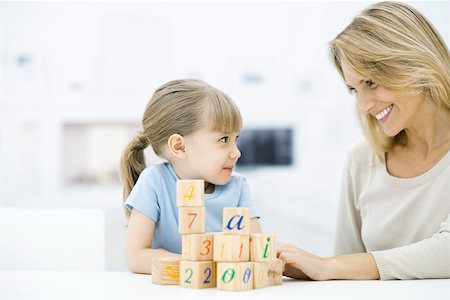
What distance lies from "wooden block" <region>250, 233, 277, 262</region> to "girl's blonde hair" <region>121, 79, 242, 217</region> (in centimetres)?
44

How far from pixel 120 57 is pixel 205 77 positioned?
62 centimetres

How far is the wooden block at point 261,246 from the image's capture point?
119cm

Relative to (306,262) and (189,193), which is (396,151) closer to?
(306,262)

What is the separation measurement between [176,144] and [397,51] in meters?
0.59

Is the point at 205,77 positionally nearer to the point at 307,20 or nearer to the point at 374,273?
the point at 307,20

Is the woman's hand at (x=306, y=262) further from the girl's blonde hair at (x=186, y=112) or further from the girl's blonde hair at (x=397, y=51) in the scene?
the girl's blonde hair at (x=397, y=51)

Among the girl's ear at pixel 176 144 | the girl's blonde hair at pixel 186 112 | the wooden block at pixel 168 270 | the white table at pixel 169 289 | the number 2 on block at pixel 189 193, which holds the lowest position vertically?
the white table at pixel 169 289

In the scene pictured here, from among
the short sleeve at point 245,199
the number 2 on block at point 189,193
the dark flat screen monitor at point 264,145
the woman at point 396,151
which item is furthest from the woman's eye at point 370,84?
the dark flat screen monitor at point 264,145

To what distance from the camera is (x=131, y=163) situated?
5.53 ft

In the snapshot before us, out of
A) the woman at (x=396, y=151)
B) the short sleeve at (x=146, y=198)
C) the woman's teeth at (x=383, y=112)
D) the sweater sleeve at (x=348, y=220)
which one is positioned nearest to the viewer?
the woman at (x=396, y=151)

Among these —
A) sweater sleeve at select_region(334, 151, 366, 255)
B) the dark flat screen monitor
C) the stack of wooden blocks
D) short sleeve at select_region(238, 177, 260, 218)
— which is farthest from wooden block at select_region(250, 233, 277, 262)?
the dark flat screen monitor

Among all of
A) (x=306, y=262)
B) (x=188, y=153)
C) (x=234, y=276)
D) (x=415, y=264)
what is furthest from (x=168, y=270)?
(x=415, y=264)

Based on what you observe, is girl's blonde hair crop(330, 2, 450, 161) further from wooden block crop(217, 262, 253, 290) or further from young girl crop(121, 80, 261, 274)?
wooden block crop(217, 262, 253, 290)

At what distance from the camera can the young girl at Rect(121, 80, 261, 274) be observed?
1.55 m
